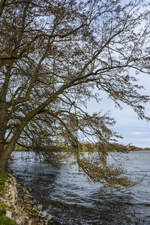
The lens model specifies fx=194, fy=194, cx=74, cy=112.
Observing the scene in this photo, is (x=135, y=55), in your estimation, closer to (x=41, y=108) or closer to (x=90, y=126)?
(x=90, y=126)

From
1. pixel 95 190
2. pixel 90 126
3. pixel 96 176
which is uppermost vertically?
pixel 90 126

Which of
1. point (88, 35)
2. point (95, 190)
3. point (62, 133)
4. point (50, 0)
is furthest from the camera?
point (95, 190)

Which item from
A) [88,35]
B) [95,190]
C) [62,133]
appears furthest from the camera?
[95,190]

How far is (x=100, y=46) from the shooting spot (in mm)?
7305

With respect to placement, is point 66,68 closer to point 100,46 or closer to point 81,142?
point 100,46

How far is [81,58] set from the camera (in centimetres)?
713

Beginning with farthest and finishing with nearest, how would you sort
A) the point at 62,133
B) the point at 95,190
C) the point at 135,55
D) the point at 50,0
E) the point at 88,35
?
1. the point at 95,190
2. the point at 62,133
3. the point at 135,55
4. the point at 88,35
5. the point at 50,0

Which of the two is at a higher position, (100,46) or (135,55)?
(100,46)

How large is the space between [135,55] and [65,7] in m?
3.02

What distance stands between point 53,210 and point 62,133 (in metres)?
3.32

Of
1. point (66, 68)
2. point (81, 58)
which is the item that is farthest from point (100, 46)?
point (66, 68)

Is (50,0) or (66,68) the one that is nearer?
(50,0)

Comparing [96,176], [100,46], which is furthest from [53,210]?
[100,46]

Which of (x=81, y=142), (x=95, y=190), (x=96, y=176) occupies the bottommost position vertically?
(x=95, y=190)
